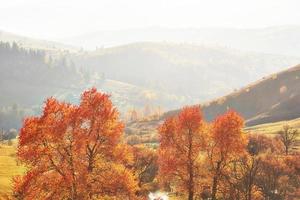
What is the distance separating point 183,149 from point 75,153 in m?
29.8

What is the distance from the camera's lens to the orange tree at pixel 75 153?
5034cm

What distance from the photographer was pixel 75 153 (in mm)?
53188

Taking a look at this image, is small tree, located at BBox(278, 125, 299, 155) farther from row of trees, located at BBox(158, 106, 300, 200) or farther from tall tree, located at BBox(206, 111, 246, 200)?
tall tree, located at BBox(206, 111, 246, 200)

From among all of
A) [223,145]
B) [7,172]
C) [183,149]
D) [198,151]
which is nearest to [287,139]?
[223,145]

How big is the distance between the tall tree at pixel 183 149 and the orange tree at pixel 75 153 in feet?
73.1

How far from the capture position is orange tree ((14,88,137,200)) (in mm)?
50344

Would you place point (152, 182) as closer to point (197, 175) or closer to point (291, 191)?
point (291, 191)

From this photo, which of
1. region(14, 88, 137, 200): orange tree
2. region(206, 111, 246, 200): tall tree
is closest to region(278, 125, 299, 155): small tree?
region(206, 111, 246, 200): tall tree

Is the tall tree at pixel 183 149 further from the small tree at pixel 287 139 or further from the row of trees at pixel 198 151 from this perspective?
the small tree at pixel 287 139

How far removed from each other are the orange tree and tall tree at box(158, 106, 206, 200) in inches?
877

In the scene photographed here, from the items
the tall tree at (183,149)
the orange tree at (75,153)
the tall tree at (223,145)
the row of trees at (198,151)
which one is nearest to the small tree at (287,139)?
the row of trees at (198,151)

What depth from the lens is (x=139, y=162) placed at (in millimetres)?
122188

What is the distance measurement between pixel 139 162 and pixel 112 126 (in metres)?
66.7

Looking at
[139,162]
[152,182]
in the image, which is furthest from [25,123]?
[152,182]
